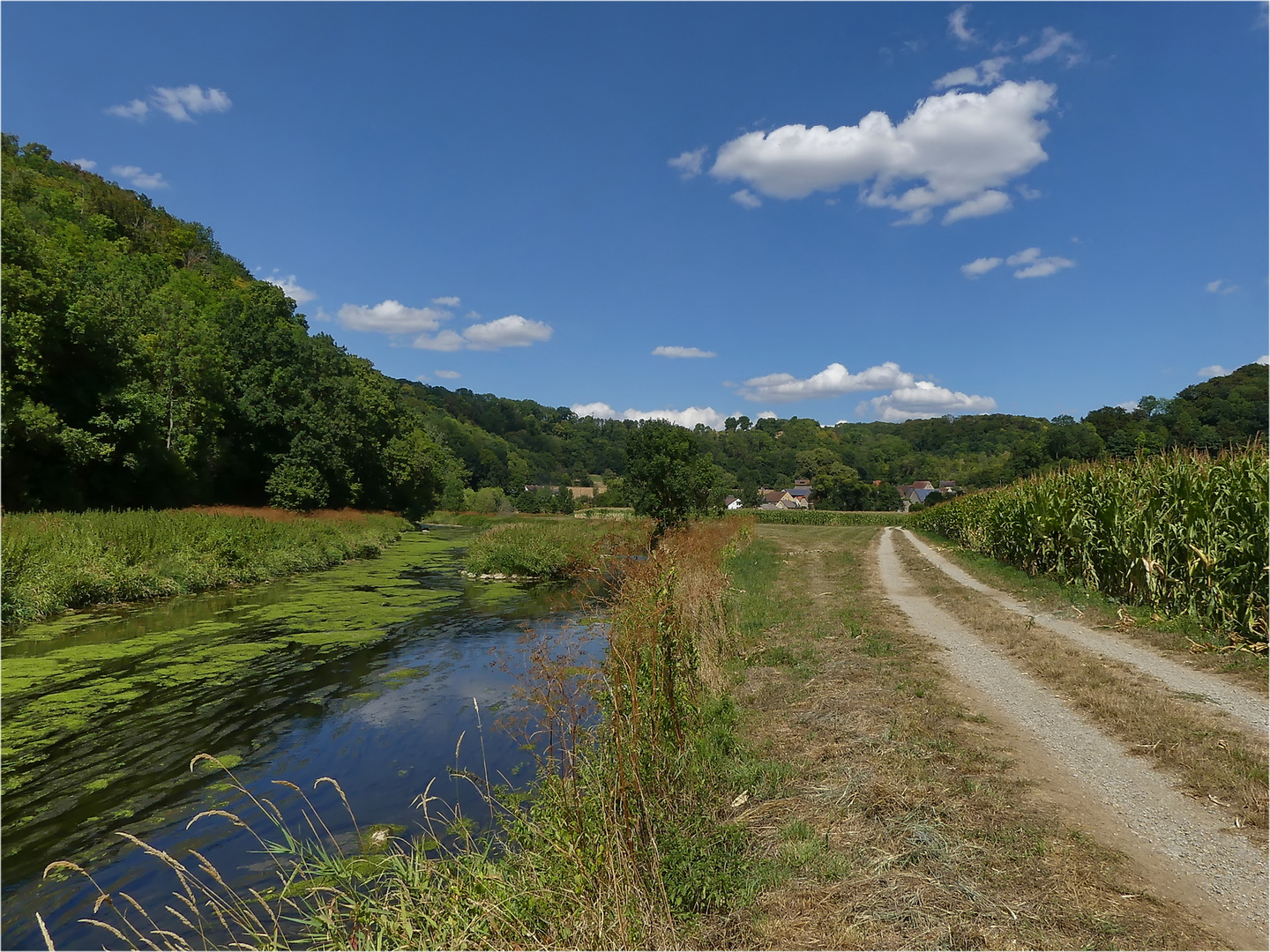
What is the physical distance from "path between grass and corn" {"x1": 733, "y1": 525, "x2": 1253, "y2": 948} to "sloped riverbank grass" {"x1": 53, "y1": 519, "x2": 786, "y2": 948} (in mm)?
336

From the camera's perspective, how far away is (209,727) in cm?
806

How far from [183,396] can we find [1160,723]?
126ft

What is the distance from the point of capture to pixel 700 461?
32.2 metres

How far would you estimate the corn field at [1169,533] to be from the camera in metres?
9.16

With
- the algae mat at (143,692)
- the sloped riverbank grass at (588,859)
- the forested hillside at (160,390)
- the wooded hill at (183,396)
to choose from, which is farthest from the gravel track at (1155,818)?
the forested hillside at (160,390)

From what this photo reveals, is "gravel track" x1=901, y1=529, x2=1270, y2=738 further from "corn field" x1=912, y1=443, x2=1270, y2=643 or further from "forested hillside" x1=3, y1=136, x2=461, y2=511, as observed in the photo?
"forested hillside" x1=3, y1=136, x2=461, y2=511

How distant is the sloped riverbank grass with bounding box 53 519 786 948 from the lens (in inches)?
129

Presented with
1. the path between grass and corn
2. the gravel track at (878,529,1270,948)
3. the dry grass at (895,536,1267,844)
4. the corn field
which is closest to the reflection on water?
the path between grass and corn

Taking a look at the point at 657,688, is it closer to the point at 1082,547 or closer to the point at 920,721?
the point at 920,721

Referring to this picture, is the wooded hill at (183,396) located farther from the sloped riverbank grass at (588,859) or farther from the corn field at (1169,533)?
the sloped riverbank grass at (588,859)

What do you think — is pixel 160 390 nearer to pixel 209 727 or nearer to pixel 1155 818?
pixel 209 727

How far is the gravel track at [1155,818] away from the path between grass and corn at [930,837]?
0.05 m

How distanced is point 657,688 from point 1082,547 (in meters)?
13.2

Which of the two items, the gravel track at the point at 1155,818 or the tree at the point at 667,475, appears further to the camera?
the tree at the point at 667,475
